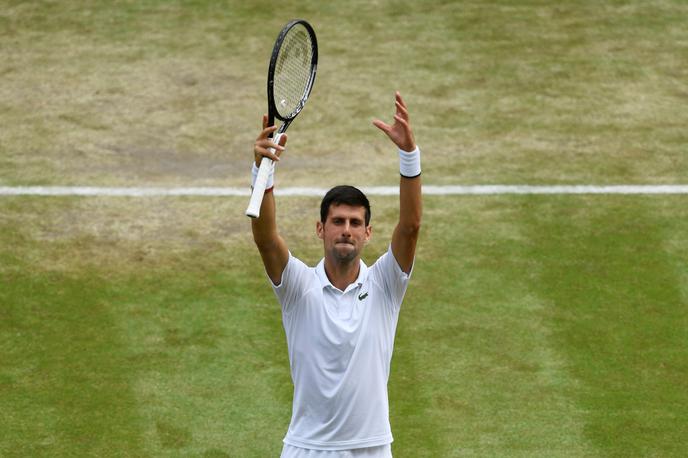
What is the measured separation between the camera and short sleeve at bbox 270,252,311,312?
780cm

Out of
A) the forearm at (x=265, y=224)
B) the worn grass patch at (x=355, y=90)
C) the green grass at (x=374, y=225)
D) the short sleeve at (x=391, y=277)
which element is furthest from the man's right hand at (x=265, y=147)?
the worn grass patch at (x=355, y=90)

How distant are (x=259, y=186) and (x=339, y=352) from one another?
1017mm

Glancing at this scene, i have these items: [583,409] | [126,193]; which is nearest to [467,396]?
[583,409]

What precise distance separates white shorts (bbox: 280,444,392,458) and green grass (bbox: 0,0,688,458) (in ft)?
8.62

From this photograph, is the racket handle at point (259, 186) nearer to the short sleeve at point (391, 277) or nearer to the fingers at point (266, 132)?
the fingers at point (266, 132)

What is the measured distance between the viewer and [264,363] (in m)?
11.5

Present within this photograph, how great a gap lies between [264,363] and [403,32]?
787 centimetres

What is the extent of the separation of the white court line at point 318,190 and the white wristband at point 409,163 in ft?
21.7

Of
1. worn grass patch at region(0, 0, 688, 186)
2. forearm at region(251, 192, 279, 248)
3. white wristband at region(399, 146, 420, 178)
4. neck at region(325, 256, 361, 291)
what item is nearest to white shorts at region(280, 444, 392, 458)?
neck at region(325, 256, 361, 291)

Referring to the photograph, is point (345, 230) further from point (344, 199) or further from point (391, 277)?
point (391, 277)

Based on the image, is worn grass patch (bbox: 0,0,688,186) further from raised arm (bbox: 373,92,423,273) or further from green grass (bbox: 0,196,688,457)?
raised arm (bbox: 373,92,423,273)

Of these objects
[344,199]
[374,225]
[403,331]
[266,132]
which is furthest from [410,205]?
[374,225]

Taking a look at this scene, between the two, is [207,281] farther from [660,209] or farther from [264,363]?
[660,209]

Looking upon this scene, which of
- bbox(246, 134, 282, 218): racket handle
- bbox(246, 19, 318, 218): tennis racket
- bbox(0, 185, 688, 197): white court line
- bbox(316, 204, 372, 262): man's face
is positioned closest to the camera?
bbox(246, 134, 282, 218): racket handle
